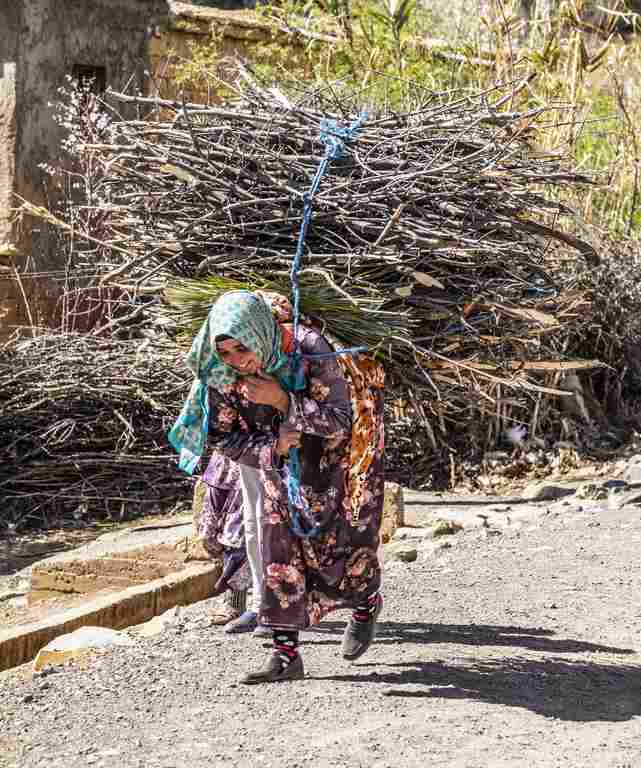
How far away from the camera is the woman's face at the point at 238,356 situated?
12.7 feet

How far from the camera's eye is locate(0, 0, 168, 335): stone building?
9992 mm

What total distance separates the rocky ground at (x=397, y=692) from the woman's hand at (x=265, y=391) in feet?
3.06

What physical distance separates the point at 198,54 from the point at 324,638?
6.87 metres

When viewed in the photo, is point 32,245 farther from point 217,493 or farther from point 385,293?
point 385,293

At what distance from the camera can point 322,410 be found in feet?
13.1

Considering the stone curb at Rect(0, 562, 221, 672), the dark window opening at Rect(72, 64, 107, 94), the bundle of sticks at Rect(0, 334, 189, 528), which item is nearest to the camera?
the stone curb at Rect(0, 562, 221, 672)

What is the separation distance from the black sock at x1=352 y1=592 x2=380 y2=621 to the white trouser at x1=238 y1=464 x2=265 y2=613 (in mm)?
344

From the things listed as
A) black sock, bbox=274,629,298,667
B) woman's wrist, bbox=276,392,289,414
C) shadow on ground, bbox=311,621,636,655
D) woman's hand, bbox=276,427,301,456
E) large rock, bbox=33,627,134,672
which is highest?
woman's wrist, bbox=276,392,289,414

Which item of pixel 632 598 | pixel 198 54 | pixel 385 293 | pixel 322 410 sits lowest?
pixel 632 598

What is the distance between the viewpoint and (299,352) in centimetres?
403

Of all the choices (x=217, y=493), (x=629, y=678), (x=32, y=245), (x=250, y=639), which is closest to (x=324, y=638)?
(x=250, y=639)

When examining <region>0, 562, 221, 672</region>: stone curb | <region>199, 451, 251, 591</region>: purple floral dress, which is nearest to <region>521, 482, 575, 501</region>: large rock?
<region>0, 562, 221, 672</region>: stone curb

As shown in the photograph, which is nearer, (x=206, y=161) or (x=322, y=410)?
(x=322, y=410)

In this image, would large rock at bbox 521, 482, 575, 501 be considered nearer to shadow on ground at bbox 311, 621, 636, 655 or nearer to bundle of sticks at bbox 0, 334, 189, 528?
bundle of sticks at bbox 0, 334, 189, 528
